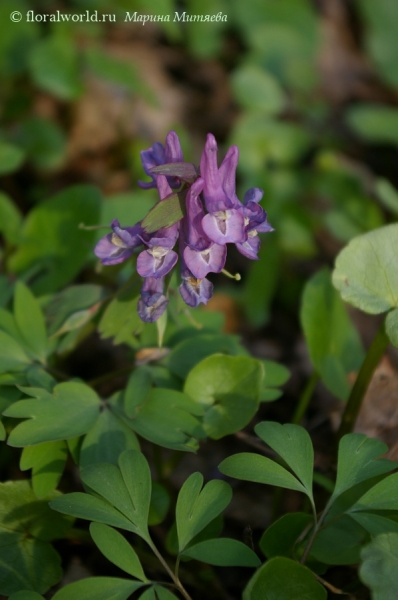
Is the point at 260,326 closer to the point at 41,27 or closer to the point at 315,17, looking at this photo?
the point at 41,27

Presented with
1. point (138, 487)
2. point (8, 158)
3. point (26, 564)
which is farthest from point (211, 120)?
point (26, 564)

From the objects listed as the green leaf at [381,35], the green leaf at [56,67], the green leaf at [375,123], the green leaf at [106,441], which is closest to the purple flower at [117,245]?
the green leaf at [106,441]

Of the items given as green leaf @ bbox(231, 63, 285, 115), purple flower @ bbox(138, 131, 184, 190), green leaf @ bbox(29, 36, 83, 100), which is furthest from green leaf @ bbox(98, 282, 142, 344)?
green leaf @ bbox(231, 63, 285, 115)

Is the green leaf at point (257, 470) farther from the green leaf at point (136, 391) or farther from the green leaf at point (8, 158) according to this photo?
the green leaf at point (8, 158)

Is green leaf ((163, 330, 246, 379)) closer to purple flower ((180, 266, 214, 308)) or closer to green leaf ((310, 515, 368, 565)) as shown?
purple flower ((180, 266, 214, 308))

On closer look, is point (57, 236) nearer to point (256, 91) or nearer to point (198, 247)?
point (198, 247)
